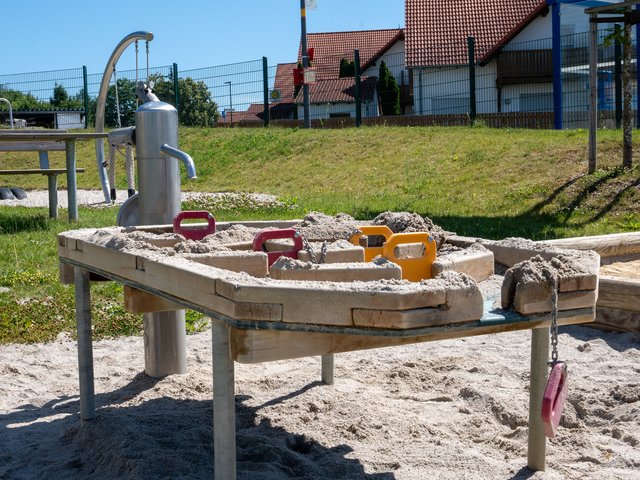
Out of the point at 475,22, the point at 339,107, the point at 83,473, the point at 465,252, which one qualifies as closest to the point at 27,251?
the point at 83,473

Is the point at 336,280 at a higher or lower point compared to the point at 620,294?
higher

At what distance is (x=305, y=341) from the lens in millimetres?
2166

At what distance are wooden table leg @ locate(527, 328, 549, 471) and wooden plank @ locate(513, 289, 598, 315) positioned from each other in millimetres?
413

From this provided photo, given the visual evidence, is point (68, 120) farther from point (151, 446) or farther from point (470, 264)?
point (470, 264)

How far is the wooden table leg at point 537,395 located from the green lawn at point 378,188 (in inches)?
106

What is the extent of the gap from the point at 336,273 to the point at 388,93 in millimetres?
28127

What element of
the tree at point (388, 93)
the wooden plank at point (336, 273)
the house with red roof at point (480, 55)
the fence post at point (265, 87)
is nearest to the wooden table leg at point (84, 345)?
the wooden plank at point (336, 273)

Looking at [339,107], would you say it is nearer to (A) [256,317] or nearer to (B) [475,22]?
(B) [475,22]

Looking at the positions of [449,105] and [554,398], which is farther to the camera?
[449,105]

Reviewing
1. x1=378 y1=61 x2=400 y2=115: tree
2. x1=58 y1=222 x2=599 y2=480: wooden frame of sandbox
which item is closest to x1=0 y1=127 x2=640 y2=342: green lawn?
x1=58 y1=222 x2=599 y2=480: wooden frame of sandbox

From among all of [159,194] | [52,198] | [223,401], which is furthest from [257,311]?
[52,198]

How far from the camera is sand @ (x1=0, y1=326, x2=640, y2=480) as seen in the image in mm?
2941

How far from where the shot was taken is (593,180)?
30.1 feet

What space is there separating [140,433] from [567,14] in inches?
501
